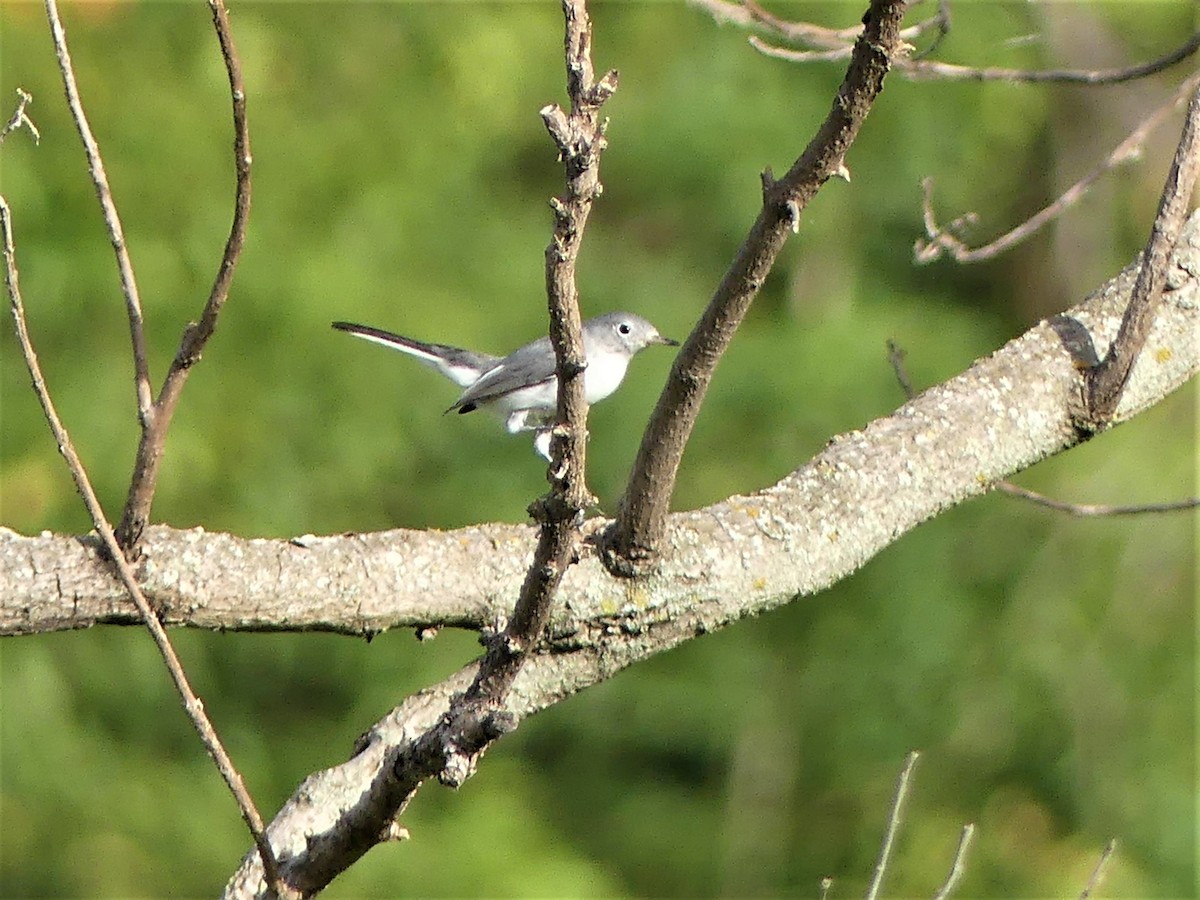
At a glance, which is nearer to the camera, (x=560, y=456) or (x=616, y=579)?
(x=560, y=456)

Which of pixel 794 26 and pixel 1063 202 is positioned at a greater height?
pixel 794 26

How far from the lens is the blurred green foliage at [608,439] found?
4.70m

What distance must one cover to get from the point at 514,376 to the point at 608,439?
1.29 metres

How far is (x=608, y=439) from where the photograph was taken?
565cm

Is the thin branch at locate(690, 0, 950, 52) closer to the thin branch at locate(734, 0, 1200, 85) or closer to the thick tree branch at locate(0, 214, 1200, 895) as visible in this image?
the thin branch at locate(734, 0, 1200, 85)

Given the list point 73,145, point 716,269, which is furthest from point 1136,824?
point 73,145

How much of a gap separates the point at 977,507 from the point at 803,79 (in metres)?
2.14

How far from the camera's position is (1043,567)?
493cm

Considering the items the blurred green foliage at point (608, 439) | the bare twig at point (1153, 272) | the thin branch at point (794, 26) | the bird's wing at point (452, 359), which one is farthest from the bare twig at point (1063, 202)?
the bird's wing at point (452, 359)

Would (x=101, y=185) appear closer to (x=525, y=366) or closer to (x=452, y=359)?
(x=525, y=366)

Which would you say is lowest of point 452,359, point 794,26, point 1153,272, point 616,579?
point 616,579

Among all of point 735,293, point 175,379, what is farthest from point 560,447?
point 175,379

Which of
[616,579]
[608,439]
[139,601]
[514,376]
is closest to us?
[139,601]

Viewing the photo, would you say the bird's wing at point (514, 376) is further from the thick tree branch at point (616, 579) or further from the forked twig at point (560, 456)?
the forked twig at point (560, 456)
